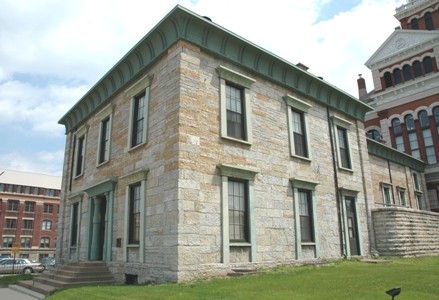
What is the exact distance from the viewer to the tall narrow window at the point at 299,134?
1700cm

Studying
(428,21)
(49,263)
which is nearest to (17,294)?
(49,263)

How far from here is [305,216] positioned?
630 inches

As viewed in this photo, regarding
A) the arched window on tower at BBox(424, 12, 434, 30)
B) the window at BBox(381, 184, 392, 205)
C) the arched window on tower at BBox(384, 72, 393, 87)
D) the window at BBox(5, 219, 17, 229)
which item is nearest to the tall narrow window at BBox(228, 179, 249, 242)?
the window at BBox(381, 184, 392, 205)

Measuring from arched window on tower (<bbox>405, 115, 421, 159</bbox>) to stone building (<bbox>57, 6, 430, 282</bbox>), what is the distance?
19094mm

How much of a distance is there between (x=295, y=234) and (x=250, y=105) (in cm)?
559

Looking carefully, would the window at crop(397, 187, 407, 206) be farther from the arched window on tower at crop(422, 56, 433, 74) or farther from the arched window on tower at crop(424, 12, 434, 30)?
the arched window on tower at crop(424, 12, 434, 30)

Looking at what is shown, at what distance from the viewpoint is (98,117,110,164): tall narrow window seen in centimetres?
1739

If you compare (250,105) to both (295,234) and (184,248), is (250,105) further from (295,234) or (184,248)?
(184,248)

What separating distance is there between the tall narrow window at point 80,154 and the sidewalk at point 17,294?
6767 mm

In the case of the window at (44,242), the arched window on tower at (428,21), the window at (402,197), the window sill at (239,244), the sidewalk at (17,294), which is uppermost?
the arched window on tower at (428,21)

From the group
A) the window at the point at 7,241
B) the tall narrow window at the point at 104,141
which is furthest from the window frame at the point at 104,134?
the window at the point at 7,241

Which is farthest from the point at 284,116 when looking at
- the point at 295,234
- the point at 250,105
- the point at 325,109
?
the point at 295,234

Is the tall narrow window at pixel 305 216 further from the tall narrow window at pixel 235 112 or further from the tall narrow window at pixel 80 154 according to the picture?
the tall narrow window at pixel 80 154

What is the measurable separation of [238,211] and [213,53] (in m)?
6.03
